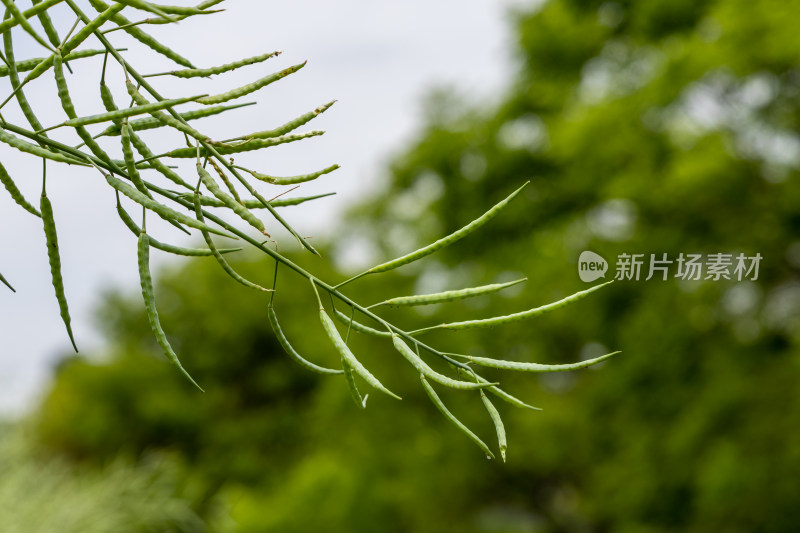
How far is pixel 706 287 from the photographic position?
5836 mm

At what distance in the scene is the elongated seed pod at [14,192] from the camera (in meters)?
0.65

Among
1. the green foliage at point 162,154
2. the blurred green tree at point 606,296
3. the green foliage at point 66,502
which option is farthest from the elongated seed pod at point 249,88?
the blurred green tree at point 606,296

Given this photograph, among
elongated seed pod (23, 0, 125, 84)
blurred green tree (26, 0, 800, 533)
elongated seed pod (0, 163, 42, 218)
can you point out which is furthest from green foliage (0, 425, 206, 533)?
elongated seed pod (23, 0, 125, 84)

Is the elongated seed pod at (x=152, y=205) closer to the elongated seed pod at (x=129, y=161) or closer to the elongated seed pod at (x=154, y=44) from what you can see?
the elongated seed pod at (x=129, y=161)

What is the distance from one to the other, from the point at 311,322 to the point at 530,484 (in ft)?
11.1

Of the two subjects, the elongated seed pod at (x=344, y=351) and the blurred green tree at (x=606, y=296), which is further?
the blurred green tree at (x=606, y=296)

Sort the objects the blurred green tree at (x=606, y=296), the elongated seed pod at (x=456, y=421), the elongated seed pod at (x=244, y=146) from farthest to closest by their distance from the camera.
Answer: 1. the blurred green tree at (x=606, y=296)
2. the elongated seed pod at (x=244, y=146)
3. the elongated seed pod at (x=456, y=421)

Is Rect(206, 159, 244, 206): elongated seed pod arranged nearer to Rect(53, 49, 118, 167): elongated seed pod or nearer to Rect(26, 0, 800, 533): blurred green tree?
Rect(53, 49, 118, 167): elongated seed pod

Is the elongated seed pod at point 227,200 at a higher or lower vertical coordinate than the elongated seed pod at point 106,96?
lower

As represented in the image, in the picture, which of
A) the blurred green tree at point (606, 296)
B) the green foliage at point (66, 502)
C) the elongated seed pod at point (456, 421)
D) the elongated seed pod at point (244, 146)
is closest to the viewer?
the elongated seed pod at point (456, 421)

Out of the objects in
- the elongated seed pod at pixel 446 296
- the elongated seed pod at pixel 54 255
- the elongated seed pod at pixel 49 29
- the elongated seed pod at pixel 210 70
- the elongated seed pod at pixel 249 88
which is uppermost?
the elongated seed pod at pixel 49 29

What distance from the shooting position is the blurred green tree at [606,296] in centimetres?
551

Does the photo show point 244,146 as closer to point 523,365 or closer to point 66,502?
point 523,365

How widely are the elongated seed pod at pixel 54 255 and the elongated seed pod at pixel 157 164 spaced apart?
0.07 meters
